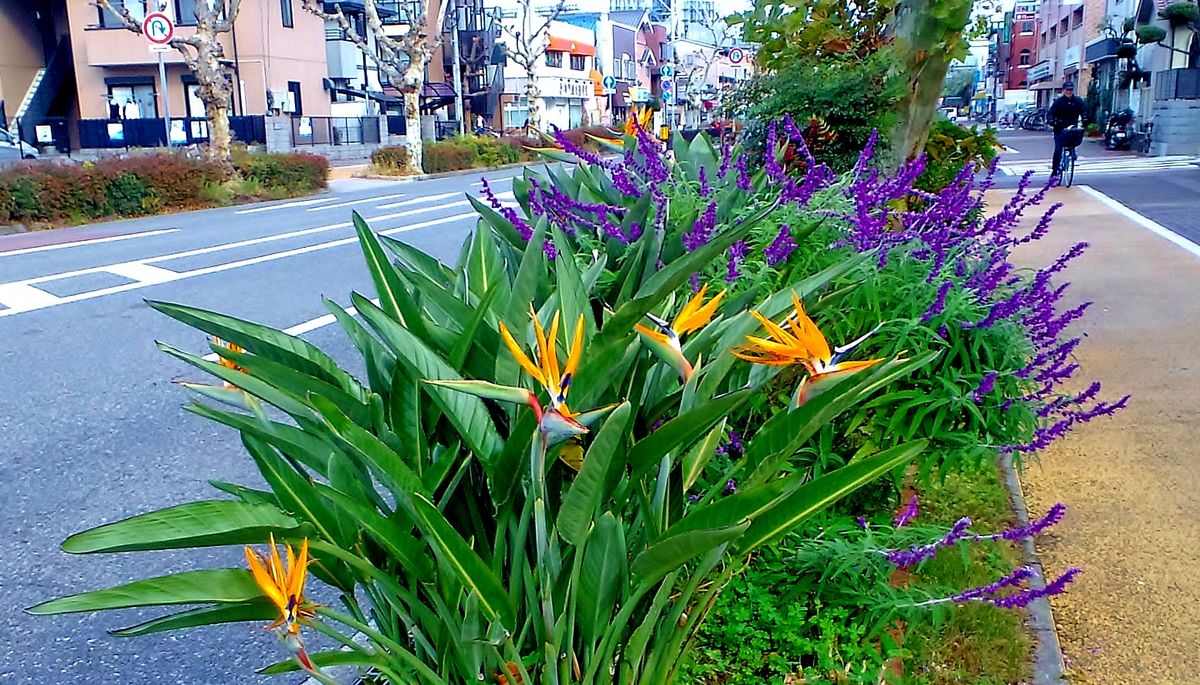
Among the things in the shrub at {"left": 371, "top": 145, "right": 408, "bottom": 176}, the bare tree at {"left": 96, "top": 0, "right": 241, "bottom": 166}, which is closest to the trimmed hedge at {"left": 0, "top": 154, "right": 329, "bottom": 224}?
the bare tree at {"left": 96, "top": 0, "right": 241, "bottom": 166}

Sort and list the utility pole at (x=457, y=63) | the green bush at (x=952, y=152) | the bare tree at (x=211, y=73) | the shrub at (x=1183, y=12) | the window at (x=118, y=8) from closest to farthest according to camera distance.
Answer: the green bush at (x=952, y=152)
the bare tree at (x=211, y=73)
the shrub at (x=1183, y=12)
the window at (x=118, y=8)
the utility pole at (x=457, y=63)

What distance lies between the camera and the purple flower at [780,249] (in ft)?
11.1

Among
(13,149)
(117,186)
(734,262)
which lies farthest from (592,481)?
(13,149)

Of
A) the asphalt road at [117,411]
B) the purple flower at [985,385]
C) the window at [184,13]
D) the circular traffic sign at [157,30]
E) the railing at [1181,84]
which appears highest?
the window at [184,13]

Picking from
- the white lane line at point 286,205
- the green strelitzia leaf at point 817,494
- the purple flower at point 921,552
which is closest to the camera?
the green strelitzia leaf at point 817,494

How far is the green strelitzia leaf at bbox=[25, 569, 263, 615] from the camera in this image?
1.57 m

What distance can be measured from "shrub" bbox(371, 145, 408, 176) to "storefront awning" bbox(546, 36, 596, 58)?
3074 centimetres


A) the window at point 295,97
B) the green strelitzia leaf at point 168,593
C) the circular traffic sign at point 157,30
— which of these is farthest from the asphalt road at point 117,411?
the window at point 295,97

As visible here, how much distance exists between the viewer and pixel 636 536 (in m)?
2.15

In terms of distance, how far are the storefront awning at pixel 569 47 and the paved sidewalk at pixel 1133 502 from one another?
179ft

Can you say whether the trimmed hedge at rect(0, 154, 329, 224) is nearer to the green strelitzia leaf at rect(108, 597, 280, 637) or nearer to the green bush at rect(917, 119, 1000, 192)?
the green bush at rect(917, 119, 1000, 192)

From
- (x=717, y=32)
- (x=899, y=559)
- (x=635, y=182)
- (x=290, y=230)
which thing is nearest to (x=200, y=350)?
(x=635, y=182)

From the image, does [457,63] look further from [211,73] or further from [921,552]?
[921,552]

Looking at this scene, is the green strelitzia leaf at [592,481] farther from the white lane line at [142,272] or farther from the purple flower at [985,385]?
the white lane line at [142,272]
